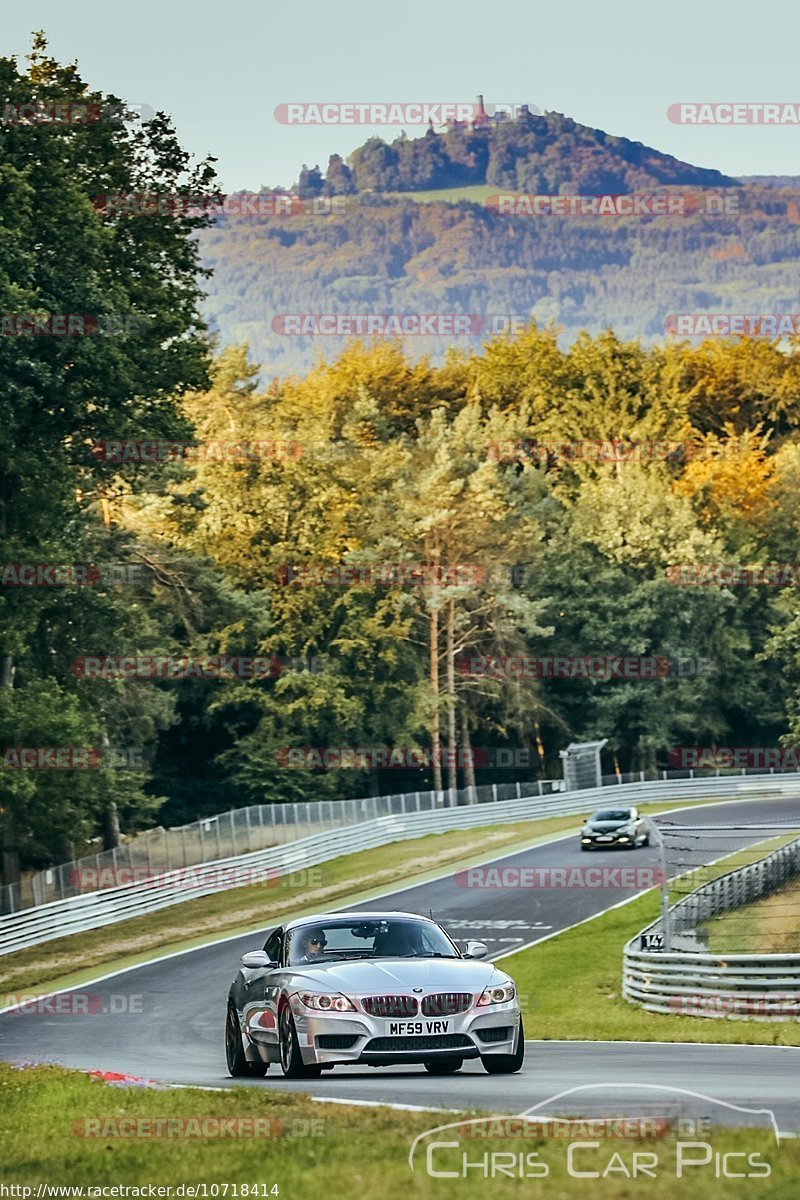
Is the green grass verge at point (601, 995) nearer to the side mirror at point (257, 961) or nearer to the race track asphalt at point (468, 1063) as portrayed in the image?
the race track asphalt at point (468, 1063)

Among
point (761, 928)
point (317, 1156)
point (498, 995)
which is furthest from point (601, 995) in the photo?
point (317, 1156)

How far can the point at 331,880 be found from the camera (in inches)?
2184

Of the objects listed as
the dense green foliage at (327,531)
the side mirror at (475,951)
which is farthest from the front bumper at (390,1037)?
the dense green foliage at (327,531)

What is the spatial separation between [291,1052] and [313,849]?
144 ft

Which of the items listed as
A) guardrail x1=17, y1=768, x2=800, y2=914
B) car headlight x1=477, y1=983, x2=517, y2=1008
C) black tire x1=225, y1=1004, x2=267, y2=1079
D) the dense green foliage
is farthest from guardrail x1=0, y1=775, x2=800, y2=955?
car headlight x1=477, y1=983, x2=517, y2=1008

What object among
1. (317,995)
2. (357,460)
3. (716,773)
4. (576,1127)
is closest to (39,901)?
(317,995)

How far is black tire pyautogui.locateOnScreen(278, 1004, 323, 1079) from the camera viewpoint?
15.1 meters

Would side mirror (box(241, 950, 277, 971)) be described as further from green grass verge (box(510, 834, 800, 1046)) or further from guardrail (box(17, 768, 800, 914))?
guardrail (box(17, 768, 800, 914))

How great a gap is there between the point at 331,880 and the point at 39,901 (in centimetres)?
1263

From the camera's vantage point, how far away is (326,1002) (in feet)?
48.3

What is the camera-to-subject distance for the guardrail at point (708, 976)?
25.7 m

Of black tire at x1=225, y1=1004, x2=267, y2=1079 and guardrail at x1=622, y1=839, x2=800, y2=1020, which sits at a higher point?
black tire at x1=225, y1=1004, x2=267, y2=1079

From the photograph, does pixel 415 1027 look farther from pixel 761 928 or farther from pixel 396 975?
pixel 761 928

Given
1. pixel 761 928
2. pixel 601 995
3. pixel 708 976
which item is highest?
pixel 708 976
